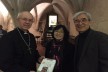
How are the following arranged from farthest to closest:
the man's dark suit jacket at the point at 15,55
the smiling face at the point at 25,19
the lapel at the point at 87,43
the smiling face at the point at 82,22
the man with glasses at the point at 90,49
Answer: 1. the smiling face at the point at 25,19
2. the man's dark suit jacket at the point at 15,55
3. the smiling face at the point at 82,22
4. the lapel at the point at 87,43
5. the man with glasses at the point at 90,49

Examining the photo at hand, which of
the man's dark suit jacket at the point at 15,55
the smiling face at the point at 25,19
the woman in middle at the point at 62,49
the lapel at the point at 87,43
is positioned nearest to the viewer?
the lapel at the point at 87,43

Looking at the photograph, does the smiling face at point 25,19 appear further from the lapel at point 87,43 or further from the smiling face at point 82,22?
the lapel at point 87,43

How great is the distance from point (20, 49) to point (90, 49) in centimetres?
94

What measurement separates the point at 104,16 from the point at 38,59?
8.41m

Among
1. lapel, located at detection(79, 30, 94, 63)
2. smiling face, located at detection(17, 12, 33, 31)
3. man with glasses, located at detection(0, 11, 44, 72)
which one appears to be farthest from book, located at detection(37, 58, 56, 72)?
smiling face, located at detection(17, 12, 33, 31)

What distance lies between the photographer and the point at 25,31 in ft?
9.89

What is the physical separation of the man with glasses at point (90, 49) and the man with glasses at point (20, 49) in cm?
69

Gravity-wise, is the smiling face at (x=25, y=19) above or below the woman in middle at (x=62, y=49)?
above

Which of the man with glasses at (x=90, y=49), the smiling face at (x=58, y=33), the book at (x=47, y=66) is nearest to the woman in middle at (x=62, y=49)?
the smiling face at (x=58, y=33)

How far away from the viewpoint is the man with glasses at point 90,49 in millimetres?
2381

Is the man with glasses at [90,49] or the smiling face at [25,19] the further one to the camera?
the smiling face at [25,19]

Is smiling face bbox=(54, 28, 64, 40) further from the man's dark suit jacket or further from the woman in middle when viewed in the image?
the man's dark suit jacket

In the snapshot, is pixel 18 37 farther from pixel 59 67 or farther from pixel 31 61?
pixel 59 67

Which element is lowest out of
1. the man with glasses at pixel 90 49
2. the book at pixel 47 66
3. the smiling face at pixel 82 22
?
the book at pixel 47 66
